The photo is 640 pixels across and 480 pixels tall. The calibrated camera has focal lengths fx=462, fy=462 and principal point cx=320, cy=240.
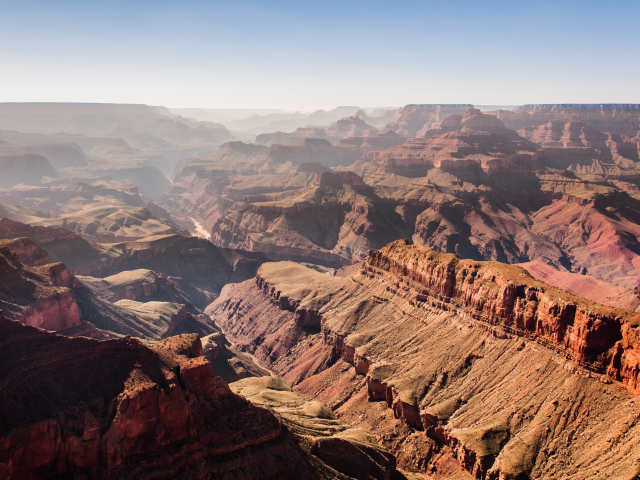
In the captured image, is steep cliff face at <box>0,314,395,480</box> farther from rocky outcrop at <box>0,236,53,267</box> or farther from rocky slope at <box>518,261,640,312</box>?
rocky slope at <box>518,261,640,312</box>

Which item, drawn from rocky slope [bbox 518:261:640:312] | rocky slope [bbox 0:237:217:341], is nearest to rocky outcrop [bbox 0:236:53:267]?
rocky slope [bbox 0:237:217:341]

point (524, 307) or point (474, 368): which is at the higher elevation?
point (524, 307)

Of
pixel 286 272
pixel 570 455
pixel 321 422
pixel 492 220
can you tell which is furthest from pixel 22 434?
pixel 492 220

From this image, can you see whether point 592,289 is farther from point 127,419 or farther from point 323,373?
point 127,419

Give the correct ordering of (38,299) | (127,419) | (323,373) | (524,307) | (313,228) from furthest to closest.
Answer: (313,228)
(38,299)
(323,373)
(524,307)
(127,419)

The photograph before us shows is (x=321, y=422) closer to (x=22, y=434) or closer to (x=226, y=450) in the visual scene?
(x=226, y=450)

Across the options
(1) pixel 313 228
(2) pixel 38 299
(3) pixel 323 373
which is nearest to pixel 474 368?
(3) pixel 323 373
